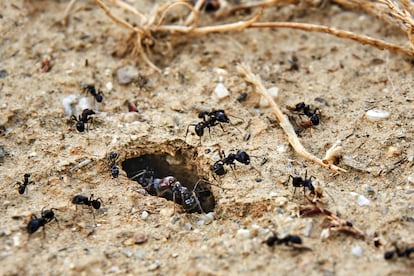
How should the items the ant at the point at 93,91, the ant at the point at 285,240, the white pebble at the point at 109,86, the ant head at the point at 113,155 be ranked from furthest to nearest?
the white pebble at the point at 109,86
the ant at the point at 93,91
the ant head at the point at 113,155
the ant at the point at 285,240

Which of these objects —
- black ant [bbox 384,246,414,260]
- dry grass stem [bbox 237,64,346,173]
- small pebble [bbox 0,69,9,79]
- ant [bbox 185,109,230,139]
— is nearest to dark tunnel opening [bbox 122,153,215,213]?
ant [bbox 185,109,230,139]

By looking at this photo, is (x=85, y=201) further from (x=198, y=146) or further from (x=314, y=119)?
(x=314, y=119)

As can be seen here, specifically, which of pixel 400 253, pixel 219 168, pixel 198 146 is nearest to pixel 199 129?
pixel 198 146

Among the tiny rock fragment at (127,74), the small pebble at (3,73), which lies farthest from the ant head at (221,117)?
the small pebble at (3,73)

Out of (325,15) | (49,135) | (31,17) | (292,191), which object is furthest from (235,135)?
(31,17)

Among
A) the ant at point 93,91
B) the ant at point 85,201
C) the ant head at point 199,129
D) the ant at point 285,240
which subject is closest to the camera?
the ant at point 285,240

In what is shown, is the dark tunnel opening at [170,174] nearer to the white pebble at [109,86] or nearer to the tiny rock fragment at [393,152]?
the white pebble at [109,86]

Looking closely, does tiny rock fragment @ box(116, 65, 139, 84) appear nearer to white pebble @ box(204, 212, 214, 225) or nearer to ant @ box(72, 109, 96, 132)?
ant @ box(72, 109, 96, 132)
